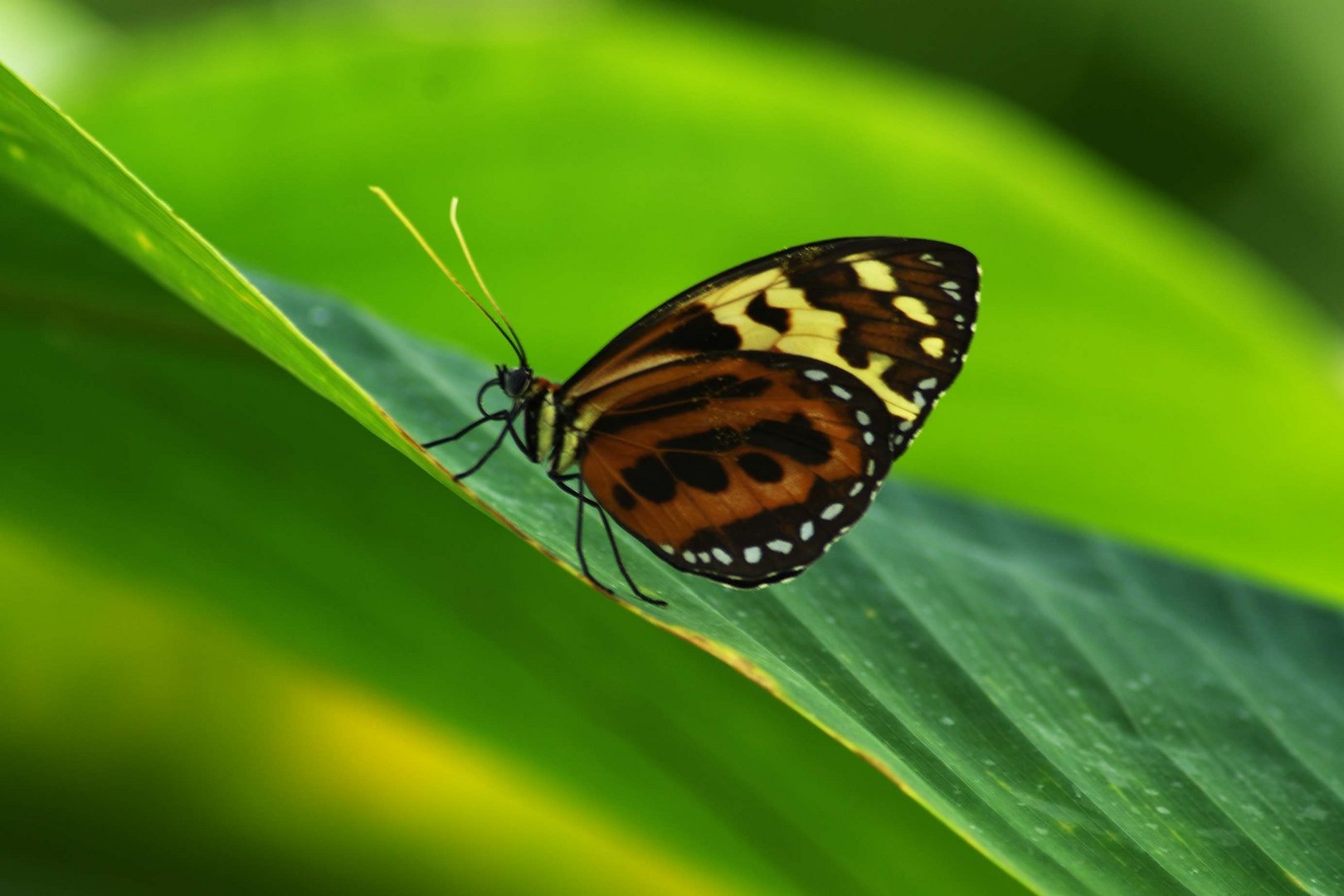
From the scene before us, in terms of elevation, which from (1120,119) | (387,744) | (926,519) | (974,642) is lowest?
(387,744)

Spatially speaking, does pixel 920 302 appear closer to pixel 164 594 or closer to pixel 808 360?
pixel 808 360

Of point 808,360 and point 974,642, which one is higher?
point 808,360

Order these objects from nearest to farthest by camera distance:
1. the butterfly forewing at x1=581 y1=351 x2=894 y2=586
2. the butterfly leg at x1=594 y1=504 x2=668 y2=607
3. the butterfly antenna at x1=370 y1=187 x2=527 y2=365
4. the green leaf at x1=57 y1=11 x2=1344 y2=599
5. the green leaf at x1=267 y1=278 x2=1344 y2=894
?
the green leaf at x1=267 y1=278 x2=1344 y2=894, the butterfly leg at x1=594 y1=504 x2=668 y2=607, the butterfly antenna at x1=370 y1=187 x2=527 y2=365, the butterfly forewing at x1=581 y1=351 x2=894 y2=586, the green leaf at x1=57 y1=11 x2=1344 y2=599

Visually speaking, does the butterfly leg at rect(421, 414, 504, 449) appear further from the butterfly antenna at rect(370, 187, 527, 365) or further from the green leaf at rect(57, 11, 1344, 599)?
the green leaf at rect(57, 11, 1344, 599)

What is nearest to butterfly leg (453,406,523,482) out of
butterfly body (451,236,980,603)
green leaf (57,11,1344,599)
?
butterfly body (451,236,980,603)

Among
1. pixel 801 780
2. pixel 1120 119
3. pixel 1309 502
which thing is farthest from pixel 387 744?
pixel 1120 119

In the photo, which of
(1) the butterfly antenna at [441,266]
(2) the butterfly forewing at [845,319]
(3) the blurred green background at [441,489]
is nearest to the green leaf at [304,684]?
(3) the blurred green background at [441,489]

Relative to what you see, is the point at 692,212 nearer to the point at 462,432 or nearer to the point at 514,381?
the point at 514,381
